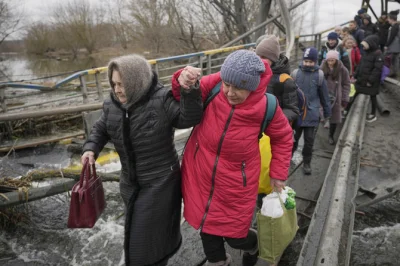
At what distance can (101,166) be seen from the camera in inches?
225

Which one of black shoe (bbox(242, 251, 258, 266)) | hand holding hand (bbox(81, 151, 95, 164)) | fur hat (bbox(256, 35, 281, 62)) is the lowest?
black shoe (bbox(242, 251, 258, 266))

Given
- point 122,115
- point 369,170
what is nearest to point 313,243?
point 122,115

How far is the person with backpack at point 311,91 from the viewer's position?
13.1 feet

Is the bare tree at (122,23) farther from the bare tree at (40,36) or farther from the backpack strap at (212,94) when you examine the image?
the backpack strap at (212,94)

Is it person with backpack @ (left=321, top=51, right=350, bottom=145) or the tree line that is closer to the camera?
person with backpack @ (left=321, top=51, right=350, bottom=145)

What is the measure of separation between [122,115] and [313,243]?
5.24 feet

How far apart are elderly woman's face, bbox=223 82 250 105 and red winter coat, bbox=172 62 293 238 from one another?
36 millimetres

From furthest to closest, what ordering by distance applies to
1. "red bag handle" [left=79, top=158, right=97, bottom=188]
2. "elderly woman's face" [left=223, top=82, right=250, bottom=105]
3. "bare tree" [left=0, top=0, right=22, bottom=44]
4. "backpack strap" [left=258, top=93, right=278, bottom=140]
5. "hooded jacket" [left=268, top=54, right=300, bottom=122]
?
"bare tree" [left=0, top=0, right=22, bottom=44]
"hooded jacket" [left=268, top=54, right=300, bottom=122]
"red bag handle" [left=79, top=158, right=97, bottom=188]
"backpack strap" [left=258, top=93, right=278, bottom=140]
"elderly woman's face" [left=223, top=82, right=250, bottom=105]

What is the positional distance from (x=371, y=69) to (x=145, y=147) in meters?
5.69

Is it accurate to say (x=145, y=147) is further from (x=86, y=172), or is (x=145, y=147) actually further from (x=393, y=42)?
(x=393, y=42)

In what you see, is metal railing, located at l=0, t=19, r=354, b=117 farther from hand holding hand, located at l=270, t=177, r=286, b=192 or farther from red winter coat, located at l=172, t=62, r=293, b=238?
hand holding hand, located at l=270, t=177, r=286, b=192

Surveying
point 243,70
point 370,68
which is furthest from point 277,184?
point 370,68

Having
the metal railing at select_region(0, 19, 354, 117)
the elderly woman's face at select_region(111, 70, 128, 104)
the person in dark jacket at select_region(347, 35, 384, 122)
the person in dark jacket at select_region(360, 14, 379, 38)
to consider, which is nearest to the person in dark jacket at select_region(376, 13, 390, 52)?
the person in dark jacket at select_region(360, 14, 379, 38)

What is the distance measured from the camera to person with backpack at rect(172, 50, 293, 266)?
6.26 ft
